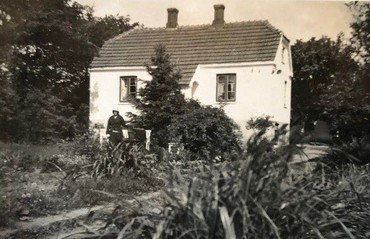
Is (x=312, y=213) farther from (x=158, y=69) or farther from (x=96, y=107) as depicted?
(x=96, y=107)

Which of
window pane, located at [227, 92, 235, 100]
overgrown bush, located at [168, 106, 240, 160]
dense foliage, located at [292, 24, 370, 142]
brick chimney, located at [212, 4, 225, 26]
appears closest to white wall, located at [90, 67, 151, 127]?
window pane, located at [227, 92, 235, 100]

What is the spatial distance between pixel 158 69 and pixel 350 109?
9164 mm

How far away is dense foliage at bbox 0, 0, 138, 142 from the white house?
50.5 inches

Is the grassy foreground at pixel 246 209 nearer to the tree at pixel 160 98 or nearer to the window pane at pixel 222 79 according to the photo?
the tree at pixel 160 98

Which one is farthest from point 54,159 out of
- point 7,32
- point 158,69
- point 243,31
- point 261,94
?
point 243,31

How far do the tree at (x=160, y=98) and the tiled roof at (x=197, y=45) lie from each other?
103 inches

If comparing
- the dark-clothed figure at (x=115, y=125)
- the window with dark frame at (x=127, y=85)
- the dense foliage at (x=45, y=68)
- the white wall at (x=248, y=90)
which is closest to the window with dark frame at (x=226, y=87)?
the white wall at (x=248, y=90)

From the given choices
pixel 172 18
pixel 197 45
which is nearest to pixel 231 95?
pixel 197 45

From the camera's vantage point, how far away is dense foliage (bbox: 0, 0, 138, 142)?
1597 centimetres

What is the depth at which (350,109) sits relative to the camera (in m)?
8.99

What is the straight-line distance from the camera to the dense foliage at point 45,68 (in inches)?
629

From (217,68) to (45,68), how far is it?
772cm

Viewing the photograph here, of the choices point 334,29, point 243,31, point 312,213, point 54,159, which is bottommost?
point 54,159

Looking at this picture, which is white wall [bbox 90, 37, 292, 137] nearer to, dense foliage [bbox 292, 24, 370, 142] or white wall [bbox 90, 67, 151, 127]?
white wall [bbox 90, 67, 151, 127]
